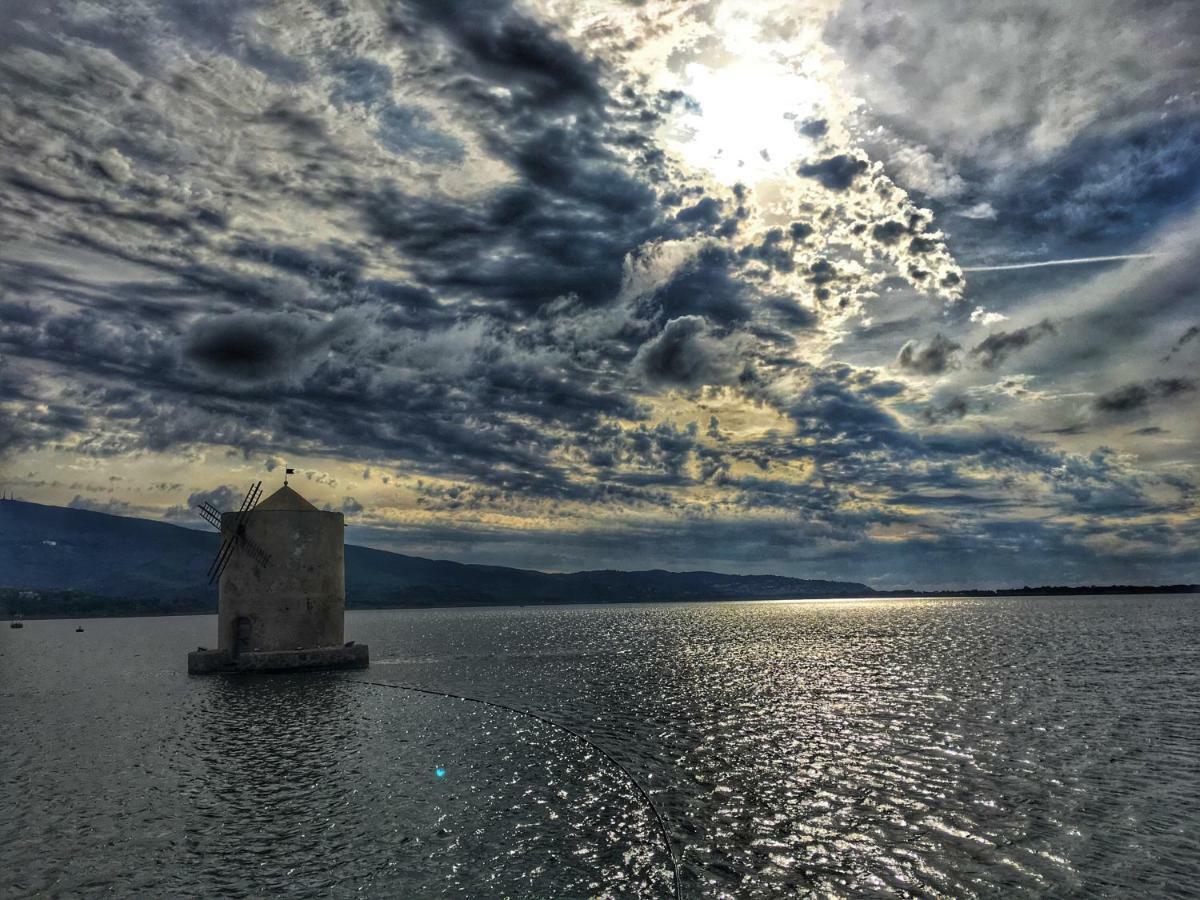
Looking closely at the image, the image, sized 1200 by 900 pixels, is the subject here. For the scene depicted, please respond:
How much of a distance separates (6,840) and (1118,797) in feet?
99.0

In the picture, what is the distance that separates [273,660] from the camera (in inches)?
2014

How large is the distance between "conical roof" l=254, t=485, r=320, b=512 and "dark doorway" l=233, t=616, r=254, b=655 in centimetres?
801

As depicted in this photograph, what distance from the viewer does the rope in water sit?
16.7 metres

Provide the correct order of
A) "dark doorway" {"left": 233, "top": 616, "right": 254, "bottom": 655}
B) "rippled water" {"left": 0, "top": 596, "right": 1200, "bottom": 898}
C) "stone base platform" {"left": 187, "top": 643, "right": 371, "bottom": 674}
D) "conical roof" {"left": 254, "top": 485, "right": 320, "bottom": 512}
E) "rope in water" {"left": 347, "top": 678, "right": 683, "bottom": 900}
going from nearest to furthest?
"rippled water" {"left": 0, "top": 596, "right": 1200, "bottom": 898}, "rope in water" {"left": 347, "top": 678, "right": 683, "bottom": 900}, "stone base platform" {"left": 187, "top": 643, "right": 371, "bottom": 674}, "dark doorway" {"left": 233, "top": 616, "right": 254, "bottom": 655}, "conical roof" {"left": 254, "top": 485, "right": 320, "bottom": 512}

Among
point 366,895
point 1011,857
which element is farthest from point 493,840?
point 1011,857

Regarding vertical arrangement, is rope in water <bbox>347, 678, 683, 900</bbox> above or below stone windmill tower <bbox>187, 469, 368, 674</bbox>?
below

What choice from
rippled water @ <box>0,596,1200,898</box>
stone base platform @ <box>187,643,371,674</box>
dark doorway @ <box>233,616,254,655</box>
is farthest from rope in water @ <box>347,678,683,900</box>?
dark doorway @ <box>233,616,254,655</box>

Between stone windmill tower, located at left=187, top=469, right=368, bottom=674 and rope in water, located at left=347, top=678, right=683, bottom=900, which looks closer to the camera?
rope in water, located at left=347, top=678, right=683, bottom=900

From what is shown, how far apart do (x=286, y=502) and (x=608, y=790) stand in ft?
131

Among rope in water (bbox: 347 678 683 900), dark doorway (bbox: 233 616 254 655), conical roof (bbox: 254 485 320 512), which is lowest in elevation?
rope in water (bbox: 347 678 683 900)

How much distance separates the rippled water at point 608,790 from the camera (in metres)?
16.0

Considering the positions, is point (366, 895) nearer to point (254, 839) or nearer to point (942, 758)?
point (254, 839)

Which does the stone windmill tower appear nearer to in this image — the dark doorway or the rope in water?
the dark doorway

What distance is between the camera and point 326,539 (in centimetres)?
5350
